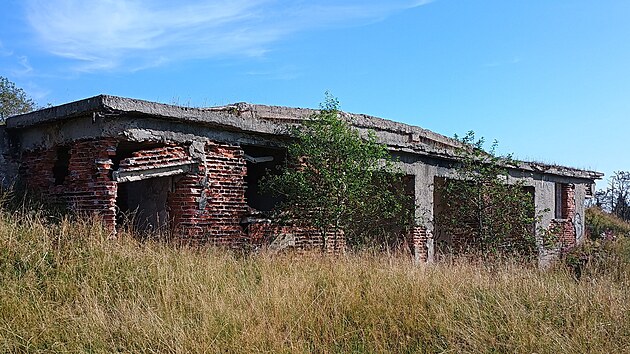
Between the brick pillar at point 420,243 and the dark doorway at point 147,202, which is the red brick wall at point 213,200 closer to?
the dark doorway at point 147,202

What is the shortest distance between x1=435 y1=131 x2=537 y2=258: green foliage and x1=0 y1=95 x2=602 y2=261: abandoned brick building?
1702mm

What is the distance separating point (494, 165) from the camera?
12227 millimetres

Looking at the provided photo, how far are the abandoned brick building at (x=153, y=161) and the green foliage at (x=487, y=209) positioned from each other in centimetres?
170

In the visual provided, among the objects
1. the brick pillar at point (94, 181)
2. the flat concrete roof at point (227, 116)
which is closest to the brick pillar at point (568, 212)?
the flat concrete roof at point (227, 116)

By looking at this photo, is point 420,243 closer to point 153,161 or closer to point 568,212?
point 153,161

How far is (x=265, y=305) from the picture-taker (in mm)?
6395

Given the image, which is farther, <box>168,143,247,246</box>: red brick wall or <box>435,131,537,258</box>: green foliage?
<box>435,131,537,258</box>: green foliage

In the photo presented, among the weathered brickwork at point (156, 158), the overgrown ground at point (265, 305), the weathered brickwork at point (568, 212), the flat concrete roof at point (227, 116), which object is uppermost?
the flat concrete roof at point (227, 116)

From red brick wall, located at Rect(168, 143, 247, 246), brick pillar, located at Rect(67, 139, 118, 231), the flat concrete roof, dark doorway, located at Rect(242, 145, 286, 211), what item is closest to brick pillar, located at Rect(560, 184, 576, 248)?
the flat concrete roof

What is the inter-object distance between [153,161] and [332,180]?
9.24 ft

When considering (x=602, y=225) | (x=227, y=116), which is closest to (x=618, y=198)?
(x=602, y=225)

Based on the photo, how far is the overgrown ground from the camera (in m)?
5.69

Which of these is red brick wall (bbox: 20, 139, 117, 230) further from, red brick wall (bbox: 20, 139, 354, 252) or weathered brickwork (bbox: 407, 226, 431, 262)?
weathered brickwork (bbox: 407, 226, 431, 262)

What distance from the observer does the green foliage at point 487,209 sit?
38.7ft
